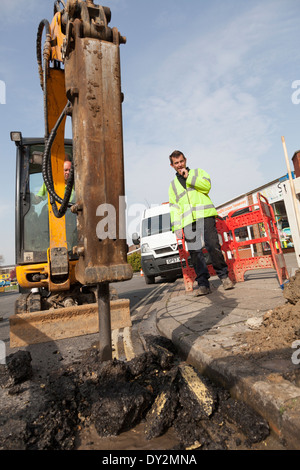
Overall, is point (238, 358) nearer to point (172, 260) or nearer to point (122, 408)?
point (122, 408)

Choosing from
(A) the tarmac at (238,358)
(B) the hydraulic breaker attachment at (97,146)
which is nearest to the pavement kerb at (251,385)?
(A) the tarmac at (238,358)

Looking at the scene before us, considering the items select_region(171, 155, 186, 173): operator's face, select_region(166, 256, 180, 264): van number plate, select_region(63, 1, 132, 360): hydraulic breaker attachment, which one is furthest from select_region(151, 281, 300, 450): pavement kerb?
select_region(166, 256, 180, 264): van number plate

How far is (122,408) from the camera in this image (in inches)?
59.3

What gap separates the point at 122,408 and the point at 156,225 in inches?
345

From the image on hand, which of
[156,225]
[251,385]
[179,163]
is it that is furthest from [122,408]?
[156,225]

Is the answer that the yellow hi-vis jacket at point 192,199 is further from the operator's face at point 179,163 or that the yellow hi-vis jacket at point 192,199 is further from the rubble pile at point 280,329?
the rubble pile at point 280,329

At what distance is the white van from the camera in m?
9.30

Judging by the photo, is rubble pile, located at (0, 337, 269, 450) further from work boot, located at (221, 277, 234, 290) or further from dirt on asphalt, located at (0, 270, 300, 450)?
work boot, located at (221, 277, 234, 290)

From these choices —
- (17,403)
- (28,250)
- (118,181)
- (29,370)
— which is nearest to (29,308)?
(28,250)

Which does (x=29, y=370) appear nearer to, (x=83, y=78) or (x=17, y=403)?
(x=17, y=403)

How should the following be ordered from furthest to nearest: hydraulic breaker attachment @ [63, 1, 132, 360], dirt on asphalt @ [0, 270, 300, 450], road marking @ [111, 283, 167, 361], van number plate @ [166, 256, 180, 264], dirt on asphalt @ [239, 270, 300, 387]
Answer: van number plate @ [166, 256, 180, 264] < road marking @ [111, 283, 167, 361] < hydraulic breaker attachment @ [63, 1, 132, 360] < dirt on asphalt @ [239, 270, 300, 387] < dirt on asphalt @ [0, 270, 300, 450]

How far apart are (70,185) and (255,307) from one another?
2302 millimetres

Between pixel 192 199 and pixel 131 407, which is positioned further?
pixel 192 199

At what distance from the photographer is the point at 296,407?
3.98 feet
